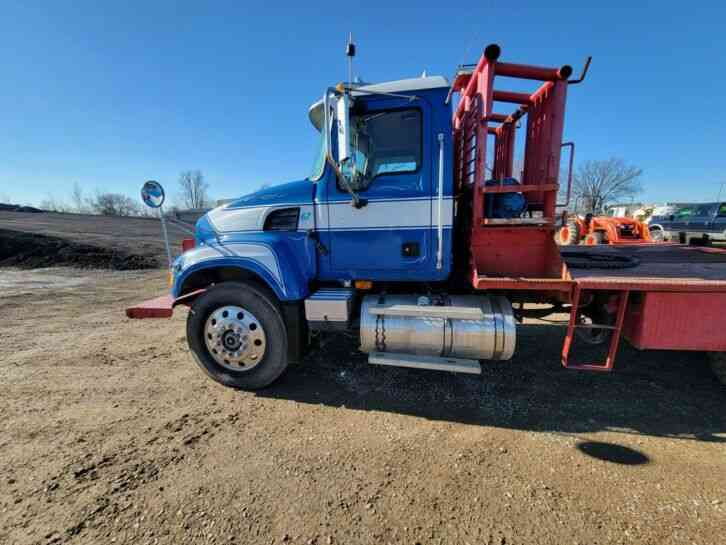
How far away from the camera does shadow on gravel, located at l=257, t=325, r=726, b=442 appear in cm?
296

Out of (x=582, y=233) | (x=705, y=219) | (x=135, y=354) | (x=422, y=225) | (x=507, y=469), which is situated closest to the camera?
(x=507, y=469)

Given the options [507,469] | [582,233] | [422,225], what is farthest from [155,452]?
[582,233]

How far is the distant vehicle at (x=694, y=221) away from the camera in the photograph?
1540 centimetres

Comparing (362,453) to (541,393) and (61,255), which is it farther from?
(61,255)

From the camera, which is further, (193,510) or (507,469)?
(507,469)

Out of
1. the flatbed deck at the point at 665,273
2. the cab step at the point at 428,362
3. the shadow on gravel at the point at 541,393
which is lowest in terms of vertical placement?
the shadow on gravel at the point at 541,393

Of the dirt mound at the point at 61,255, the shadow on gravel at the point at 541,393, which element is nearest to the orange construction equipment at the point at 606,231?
the shadow on gravel at the point at 541,393

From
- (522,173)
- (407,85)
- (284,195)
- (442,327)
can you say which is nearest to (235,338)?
(284,195)

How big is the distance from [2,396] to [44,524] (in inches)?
96.8

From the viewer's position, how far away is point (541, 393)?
3.40 meters

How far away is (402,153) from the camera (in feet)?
10.8

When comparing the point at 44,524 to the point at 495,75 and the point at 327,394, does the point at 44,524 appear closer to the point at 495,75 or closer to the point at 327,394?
the point at 327,394

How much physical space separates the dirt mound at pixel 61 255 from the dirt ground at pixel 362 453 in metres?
11.1

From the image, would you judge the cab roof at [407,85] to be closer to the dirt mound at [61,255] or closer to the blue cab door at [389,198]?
the blue cab door at [389,198]
